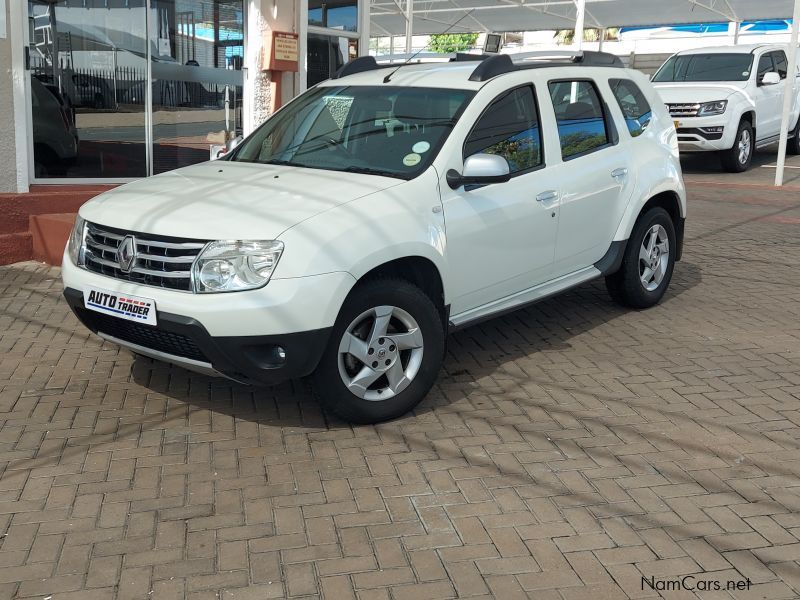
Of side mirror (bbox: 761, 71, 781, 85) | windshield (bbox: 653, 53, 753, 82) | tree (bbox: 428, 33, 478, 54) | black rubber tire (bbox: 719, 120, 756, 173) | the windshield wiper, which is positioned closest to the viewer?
the windshield wiper

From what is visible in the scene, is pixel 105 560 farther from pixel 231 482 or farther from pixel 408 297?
pixel 408 297

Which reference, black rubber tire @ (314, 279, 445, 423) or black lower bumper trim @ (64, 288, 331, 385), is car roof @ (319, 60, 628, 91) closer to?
black rubber tire @ (314, 279, 445, 423)

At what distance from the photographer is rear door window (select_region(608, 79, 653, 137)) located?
262 inches

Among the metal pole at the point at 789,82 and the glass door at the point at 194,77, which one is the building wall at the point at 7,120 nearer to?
the glass door at the point at 194,77

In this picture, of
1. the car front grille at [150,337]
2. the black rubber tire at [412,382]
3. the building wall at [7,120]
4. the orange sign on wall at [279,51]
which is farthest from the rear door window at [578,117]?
the orange sign on wall at [279,51]

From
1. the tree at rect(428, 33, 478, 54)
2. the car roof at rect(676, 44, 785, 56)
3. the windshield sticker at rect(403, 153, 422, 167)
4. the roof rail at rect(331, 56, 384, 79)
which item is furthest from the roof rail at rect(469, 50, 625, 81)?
the tree at rect(428, 33, 478, 54)

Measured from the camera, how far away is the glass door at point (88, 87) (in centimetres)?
886

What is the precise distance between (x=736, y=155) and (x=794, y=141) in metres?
3.88

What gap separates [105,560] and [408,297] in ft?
6.36

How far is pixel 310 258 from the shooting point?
14.1 feet

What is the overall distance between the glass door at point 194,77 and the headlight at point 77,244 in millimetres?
5167

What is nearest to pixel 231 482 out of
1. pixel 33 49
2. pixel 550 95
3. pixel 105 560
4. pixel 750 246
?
pixel 105 560

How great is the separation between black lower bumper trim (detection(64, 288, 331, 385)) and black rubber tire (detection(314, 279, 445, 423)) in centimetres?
13

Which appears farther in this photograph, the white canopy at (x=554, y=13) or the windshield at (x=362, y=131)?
the white canopy at (x=554, y=13)
